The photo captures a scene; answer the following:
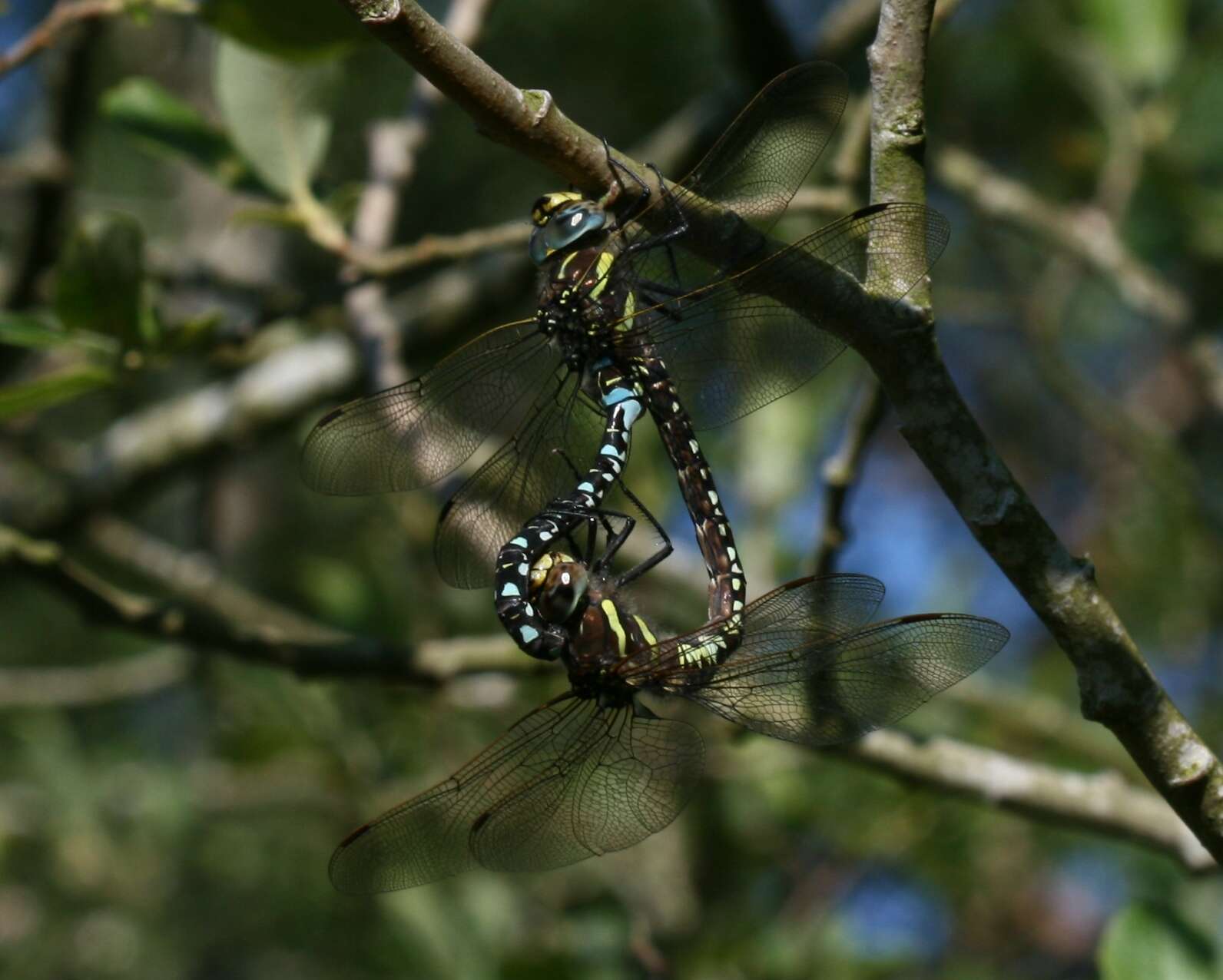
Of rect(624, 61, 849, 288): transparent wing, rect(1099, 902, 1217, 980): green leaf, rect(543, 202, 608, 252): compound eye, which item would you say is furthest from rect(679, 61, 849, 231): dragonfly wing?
rect(1099, 902, 1217, 980): green leaf

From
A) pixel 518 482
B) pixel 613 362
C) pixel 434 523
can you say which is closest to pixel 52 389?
pixel 518 482

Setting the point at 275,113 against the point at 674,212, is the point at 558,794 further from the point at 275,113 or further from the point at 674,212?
the point at 275,113

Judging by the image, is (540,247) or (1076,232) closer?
(540,247)

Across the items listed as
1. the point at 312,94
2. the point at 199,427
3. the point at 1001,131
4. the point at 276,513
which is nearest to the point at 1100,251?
the point at 1001,131

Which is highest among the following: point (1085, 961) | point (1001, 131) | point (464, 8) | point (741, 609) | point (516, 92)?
point (1001, 131)

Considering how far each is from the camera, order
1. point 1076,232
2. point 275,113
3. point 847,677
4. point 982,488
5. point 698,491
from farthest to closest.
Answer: point 1076,232 → point 275,113 → point 698,491 → point 847,677 → point 982,488

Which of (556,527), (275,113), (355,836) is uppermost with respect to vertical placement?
(275,113)

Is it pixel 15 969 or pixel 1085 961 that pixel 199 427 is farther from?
pixel 1085 961

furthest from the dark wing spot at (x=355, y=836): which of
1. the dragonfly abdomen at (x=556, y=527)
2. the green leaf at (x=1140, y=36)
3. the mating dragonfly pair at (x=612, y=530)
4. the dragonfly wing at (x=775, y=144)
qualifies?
the green leaf at (x=1140, y=36)
